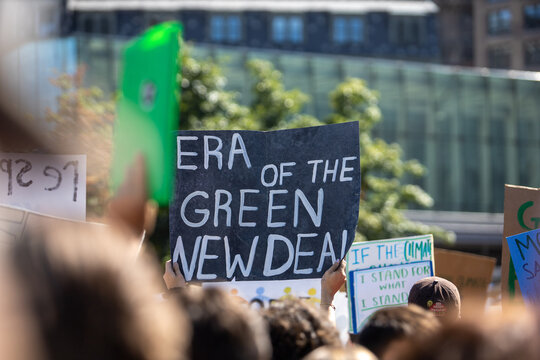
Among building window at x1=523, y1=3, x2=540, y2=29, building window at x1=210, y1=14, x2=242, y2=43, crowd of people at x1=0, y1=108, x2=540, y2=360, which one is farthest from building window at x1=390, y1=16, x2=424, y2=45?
crowd of people at x1=0, y1=108, x2=540, y2=360

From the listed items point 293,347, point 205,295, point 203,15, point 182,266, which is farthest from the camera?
point 203,15

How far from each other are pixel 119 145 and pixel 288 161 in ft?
4.48

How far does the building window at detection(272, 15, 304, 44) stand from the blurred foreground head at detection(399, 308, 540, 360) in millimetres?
42089

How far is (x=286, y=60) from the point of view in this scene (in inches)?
1057

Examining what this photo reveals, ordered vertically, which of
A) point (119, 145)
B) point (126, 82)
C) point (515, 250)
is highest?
point (126, 82)

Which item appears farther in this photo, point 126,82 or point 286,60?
point 286,60

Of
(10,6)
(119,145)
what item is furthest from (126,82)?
(10,6)

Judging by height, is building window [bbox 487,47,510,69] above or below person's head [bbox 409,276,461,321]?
above

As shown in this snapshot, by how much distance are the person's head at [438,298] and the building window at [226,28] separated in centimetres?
3931

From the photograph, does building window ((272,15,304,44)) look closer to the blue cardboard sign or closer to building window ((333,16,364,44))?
building window ((333,16,364,44))

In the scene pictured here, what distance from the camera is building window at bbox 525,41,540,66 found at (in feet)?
147

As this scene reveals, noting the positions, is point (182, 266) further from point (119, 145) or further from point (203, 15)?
point (203, 15)

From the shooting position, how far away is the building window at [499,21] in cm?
4616

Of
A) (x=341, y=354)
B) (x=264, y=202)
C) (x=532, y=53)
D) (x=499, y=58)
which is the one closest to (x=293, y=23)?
(x=499, y=58)
